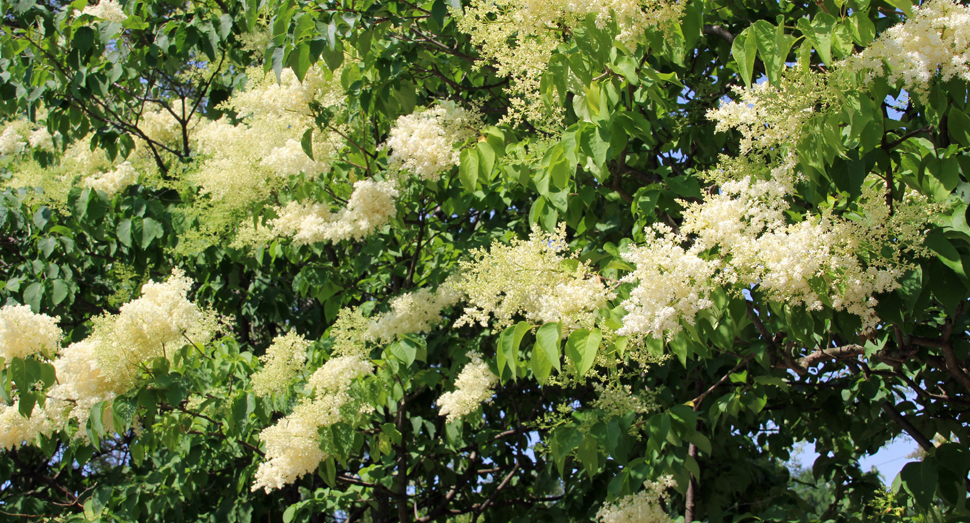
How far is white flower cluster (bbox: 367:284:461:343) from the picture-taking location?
3.19 m

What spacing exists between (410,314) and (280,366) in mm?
588

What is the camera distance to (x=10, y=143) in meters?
5.18

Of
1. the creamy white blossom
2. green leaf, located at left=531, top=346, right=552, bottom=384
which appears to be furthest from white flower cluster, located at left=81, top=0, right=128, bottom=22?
green leaf, located at left=531, top=346, right=552, bottom=384

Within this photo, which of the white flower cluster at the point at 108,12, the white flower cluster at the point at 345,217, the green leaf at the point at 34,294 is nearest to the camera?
the white flower cluster at the point at 345,217

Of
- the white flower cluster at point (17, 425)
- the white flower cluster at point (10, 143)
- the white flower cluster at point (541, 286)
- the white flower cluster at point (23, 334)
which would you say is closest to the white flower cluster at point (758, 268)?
the white flower cluster at point (541, 286)

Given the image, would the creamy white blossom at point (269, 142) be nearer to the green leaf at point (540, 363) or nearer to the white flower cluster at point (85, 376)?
the white flower cluster at point (85, 376)

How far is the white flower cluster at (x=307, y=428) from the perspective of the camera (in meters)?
2.83

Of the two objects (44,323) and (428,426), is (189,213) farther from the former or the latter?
(428,426)

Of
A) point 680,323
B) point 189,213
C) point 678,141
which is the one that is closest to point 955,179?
point 680,323

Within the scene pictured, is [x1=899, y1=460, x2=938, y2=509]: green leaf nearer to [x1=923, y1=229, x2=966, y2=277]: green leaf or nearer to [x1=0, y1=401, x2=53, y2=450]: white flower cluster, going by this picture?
[x1=923, y1=229, x2=966, y2=277]: green leaf

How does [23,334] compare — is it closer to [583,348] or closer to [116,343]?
[116,343]

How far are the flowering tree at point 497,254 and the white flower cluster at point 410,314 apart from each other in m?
0.01

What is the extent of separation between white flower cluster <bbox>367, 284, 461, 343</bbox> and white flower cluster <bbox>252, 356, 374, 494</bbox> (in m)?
0.27

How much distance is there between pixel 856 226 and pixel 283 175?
2.51 metres
